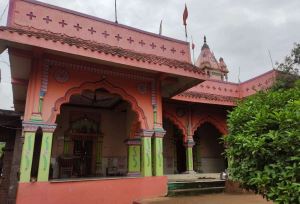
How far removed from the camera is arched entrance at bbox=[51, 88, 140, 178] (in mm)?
10180

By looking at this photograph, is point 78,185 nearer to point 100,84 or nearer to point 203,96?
point 100,84

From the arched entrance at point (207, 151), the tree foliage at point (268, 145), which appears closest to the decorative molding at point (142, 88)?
the tree foliage at point (268, 145)

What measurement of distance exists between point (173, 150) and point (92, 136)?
12.9ft

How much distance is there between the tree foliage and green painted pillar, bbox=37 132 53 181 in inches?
162

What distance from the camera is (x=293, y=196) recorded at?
304 centimetres

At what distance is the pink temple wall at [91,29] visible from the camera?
6.56m

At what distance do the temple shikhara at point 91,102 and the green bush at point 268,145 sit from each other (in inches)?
29.2

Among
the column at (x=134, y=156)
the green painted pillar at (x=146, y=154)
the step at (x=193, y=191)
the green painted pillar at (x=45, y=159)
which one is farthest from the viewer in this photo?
the column at (x=134, y=156)

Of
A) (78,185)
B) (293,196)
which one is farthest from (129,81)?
(293,196)

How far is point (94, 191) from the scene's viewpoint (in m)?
6.51

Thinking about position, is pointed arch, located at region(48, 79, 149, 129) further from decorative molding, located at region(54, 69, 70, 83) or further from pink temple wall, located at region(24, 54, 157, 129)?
decorative molding, located at region(54, 69, 70, 83)

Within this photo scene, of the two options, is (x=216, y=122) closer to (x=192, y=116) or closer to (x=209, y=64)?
(x=192, y=116)

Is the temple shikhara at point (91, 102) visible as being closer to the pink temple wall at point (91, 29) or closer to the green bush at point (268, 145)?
the pink temple wall at point (91, 29)

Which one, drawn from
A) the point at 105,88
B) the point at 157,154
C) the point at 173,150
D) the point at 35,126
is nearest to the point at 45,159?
the point at 35,126
